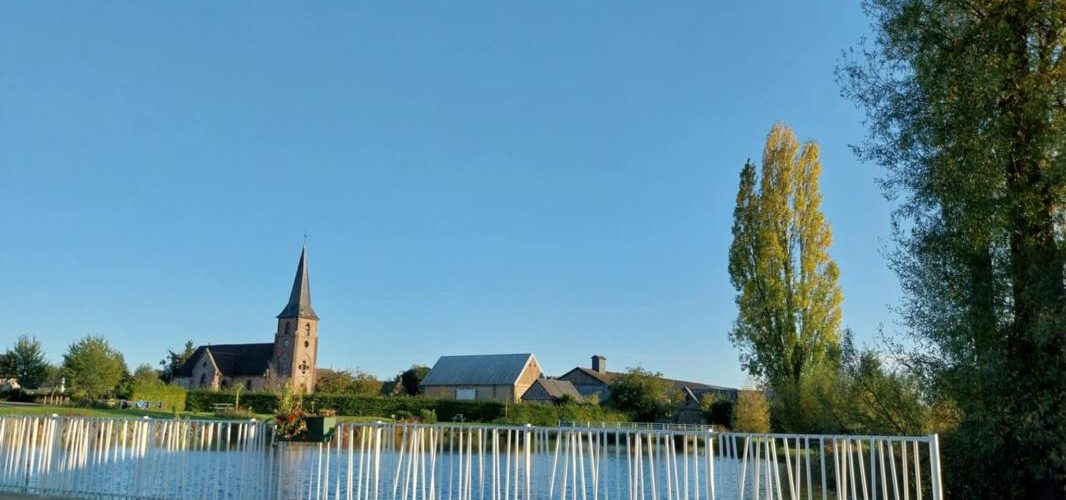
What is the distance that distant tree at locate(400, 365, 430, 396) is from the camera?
6994cm

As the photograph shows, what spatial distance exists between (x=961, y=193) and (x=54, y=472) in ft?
41.2

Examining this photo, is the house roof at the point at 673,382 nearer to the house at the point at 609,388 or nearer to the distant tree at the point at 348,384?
the house at the point at 609,388

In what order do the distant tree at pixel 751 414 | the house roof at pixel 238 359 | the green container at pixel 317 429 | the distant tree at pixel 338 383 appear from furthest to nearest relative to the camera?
the house roof at pixel 238 359
the distant tree at pixel 338 383
the distant tree at pixel 751 414
the green container at pixel 317 429

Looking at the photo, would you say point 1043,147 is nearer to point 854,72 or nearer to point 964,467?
point 854,72

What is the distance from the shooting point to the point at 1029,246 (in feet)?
30.0

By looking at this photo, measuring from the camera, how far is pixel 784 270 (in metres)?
22.0

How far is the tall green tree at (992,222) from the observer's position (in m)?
9.01

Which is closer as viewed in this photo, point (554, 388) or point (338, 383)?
point (554, 388)

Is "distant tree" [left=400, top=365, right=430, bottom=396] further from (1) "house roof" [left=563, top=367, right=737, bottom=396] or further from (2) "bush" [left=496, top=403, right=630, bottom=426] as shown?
(2) "bush" [left=496, top=403, right=630, bottom=426]

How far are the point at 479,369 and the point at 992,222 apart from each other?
5473 cm

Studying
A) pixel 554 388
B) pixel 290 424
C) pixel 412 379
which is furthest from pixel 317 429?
pixel 412 379

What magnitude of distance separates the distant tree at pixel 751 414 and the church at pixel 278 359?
44.4 metres

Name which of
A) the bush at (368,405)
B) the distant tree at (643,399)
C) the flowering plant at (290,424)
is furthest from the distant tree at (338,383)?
the flowering plant at (290,424)

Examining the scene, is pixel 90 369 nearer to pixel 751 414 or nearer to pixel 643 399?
pixel 643 399
